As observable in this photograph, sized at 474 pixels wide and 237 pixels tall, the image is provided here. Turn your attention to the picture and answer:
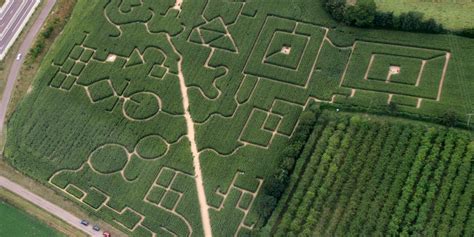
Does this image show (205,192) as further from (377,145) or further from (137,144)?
(377,145)

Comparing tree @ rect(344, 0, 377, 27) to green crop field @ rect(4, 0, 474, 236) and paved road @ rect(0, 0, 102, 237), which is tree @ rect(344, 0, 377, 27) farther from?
paved road @ rect(0, 0, 102, 237)

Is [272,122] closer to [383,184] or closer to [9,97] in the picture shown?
[383,184]

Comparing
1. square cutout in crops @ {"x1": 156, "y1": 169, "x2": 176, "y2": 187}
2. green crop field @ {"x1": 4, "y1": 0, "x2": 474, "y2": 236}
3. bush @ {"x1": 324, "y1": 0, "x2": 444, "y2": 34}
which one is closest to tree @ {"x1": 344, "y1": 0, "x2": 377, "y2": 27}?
bush @ {"x1": 324, "y1": 0, "x2": 444, "y2": 34}

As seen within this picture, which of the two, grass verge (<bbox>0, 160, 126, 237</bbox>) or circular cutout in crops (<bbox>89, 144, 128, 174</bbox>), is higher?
circular cutout in crops (<bbox>89, 144, 128, 174</bbox>)

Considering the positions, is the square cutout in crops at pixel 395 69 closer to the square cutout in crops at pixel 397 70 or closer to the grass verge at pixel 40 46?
the square cutout in crops at pixel 397 70

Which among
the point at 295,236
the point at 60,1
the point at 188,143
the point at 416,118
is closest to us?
the point at 295,236

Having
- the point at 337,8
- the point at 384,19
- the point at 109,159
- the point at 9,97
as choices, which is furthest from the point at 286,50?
the point at 9,97

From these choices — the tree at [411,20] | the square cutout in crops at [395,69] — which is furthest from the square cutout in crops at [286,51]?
the tree at [411,20]

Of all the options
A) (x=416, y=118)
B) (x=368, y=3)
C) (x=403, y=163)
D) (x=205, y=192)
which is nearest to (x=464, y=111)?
(x=416, y=118)
